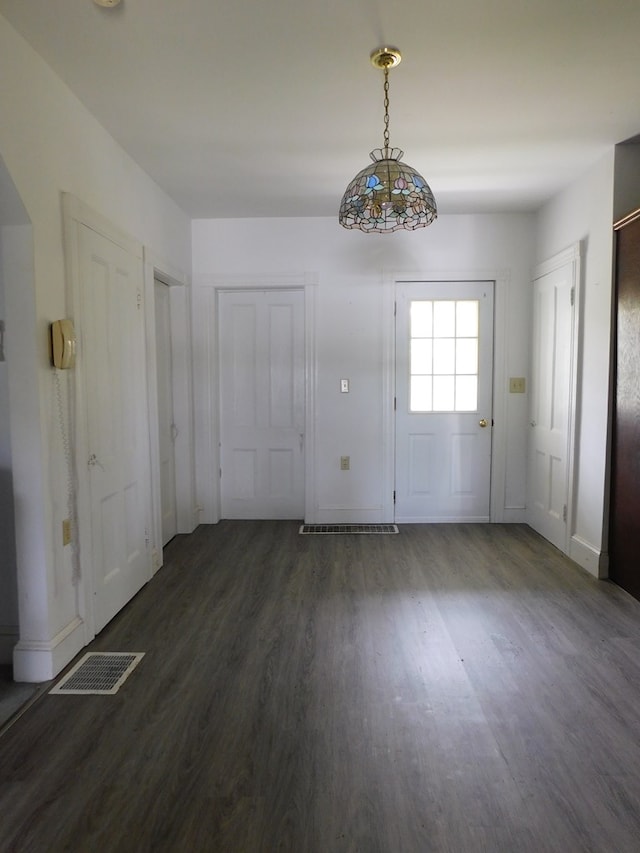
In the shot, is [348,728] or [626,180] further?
[626,180]

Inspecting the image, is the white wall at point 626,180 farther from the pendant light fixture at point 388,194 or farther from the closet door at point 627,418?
the pendant light fixture at point 388,194

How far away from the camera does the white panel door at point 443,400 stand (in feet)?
14.4

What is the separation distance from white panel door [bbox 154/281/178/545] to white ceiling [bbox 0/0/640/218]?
0.96 meters

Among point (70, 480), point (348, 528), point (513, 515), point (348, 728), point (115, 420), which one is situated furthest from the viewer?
point (513, 515)

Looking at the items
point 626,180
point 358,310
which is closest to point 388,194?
point 626,180

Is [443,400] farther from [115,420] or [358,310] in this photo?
[115,420]

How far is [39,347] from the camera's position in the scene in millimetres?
2154

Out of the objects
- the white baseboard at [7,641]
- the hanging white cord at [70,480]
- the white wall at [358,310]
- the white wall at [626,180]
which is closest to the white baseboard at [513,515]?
the white wall at [358,310]

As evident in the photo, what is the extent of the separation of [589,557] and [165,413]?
3287mm

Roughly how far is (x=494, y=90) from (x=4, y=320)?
99.1 inches

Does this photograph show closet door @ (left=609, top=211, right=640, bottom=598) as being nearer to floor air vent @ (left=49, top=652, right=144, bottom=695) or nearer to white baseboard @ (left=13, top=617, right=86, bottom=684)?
floor air vent @ (left=49, top=652, right=144, bottom=695)

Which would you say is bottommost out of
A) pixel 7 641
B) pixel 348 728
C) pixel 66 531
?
pixel 348 728

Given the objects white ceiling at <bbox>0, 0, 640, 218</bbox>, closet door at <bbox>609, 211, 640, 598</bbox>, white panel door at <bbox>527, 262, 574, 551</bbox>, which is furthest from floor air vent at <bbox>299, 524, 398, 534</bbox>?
white ceiling at <bbox>0, 0, 640, 218</bbox>

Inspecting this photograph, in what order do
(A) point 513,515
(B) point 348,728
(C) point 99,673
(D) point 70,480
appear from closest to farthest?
1. (B) point 348,728
2. (C) point 99,673
3. (D) point 70,480
4. (A) point 513,515
